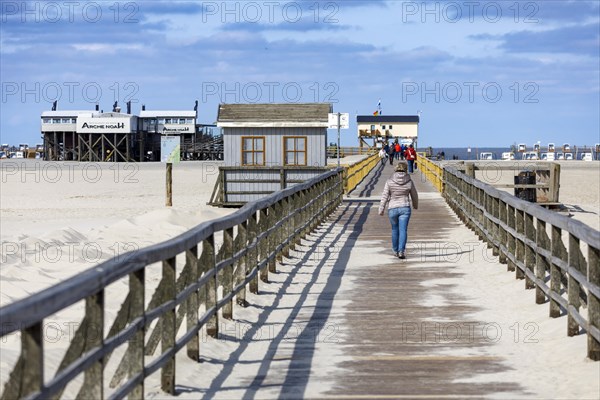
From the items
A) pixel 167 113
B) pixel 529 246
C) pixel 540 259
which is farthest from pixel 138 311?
pixel 167 113

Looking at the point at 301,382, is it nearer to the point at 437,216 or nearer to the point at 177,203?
the point at 437,216

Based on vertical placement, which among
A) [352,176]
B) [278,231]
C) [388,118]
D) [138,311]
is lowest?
[352,176]

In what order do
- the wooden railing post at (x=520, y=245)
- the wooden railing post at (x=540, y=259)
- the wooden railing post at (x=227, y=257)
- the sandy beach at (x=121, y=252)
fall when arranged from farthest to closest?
1. the wooden railing post at (x=520, y=245)
2. the wooden railing post at (x=540, y=259)
3. the wooden railing post at (x=227, y=257)
4. the sandy beach at (x=121, y=252)

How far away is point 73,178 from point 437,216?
40512 mm

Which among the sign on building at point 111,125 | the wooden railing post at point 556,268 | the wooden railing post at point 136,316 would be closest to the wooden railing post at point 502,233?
the wooden railing post at point 556,268

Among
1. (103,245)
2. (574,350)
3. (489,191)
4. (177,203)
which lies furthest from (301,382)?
(177,203)

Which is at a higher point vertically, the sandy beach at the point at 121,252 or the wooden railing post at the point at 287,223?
the wooden railing post at the point at 287,223

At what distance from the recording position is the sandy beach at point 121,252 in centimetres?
872

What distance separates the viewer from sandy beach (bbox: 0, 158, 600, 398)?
8.72 m

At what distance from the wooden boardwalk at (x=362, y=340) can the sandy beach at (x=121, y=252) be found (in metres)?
0.14

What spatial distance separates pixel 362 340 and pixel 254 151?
25.4 meters

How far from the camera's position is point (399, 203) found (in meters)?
16.4

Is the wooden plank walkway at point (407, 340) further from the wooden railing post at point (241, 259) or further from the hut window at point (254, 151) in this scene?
the hut window at point (254, 151)

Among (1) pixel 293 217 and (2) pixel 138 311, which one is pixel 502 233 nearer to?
(1) pixel 293 217
